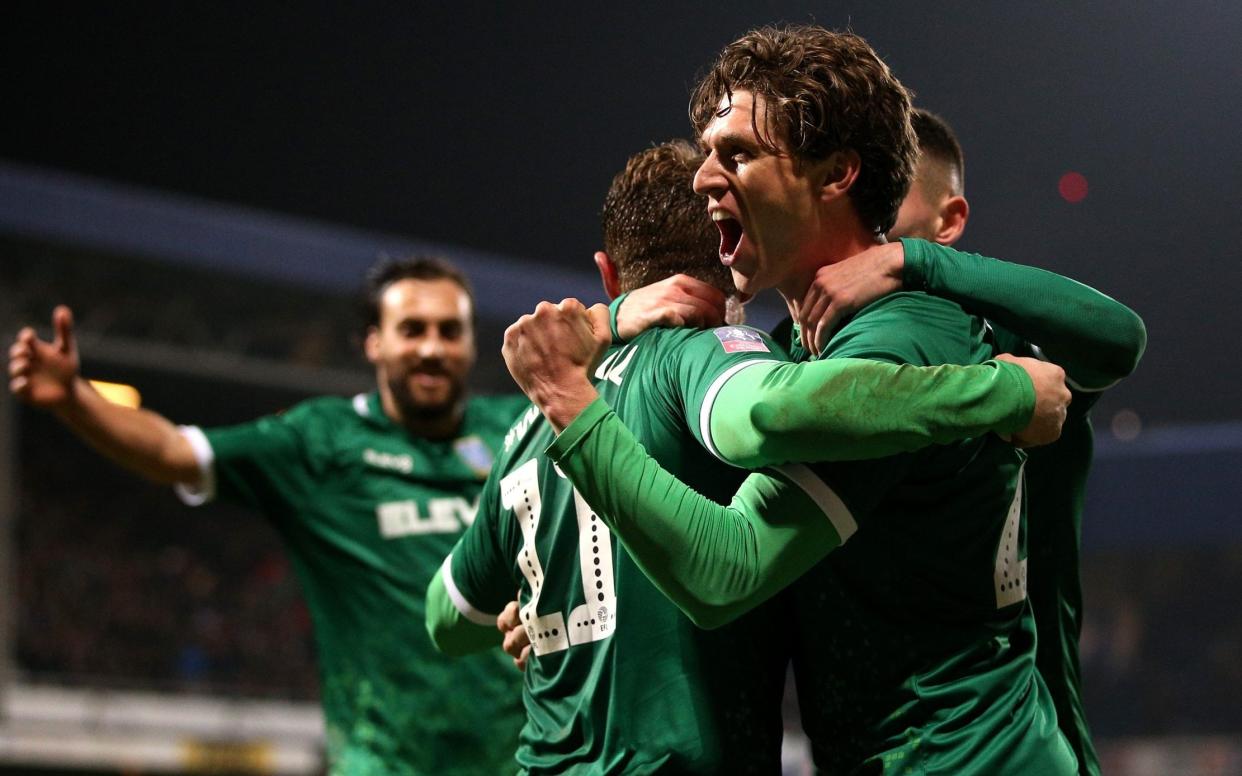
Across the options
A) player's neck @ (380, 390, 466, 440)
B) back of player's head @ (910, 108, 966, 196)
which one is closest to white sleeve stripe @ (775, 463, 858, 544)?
back of player's head @ (910, 108, 966, 196)

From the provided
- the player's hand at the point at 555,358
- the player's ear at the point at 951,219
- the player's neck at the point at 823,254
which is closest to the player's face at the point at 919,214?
the player's ear at the point at 951,219

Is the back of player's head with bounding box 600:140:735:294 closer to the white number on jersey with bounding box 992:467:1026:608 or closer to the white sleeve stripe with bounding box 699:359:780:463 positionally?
the white sleeve stripe with bounding box 699:359:780:463

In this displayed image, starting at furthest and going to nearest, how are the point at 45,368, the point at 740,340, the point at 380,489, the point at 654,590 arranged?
the point at 380,489, the point at 45,368, the point at 654,590, the point at 740,340

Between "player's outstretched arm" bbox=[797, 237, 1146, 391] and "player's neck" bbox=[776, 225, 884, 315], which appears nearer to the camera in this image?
"player's outstretched arm" bbox=[797, 237, 1146, 391]

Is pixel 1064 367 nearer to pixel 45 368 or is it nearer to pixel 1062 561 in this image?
pixel 1062 561

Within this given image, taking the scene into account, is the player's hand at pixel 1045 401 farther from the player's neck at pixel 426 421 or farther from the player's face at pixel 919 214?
the player's neck at pixel 426 421

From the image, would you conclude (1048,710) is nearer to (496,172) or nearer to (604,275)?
(604,275)

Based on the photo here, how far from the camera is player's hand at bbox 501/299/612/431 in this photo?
87.5 inches

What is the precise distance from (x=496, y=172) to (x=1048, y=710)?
537 inches

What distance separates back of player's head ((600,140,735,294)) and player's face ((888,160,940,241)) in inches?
27.7

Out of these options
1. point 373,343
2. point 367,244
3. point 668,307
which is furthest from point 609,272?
point 367,244

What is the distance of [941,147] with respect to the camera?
11.4 feet

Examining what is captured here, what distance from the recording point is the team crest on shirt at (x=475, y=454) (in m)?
5.30

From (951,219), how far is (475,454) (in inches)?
95.4
